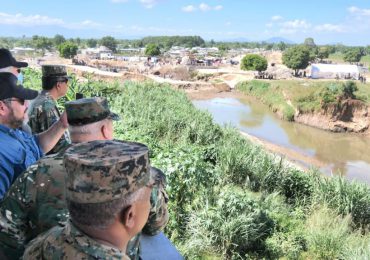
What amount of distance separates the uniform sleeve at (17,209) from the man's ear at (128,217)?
2.34ft

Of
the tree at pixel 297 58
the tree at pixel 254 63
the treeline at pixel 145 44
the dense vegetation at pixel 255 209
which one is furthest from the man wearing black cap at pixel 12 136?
the treeline at pixel 145 44

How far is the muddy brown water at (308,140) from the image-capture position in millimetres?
21781

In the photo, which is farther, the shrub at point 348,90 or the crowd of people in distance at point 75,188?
the shrub at point 348,90

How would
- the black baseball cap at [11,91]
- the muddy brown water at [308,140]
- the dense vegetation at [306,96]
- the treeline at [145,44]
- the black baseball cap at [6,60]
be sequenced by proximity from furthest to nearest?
the treeline at [145,44] → the dense vegetation at [306,96] → the muddy brown water at [308,140] → the black baseball cap at [6,60] → the black baseball cap at [11,91]

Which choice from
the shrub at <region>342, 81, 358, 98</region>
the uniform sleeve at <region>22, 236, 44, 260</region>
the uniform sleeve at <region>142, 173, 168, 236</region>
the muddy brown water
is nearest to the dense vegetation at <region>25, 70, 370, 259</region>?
the uniform sleeve at <region>142, 173, 168, 236</region>

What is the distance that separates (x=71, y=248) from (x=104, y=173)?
0.28m

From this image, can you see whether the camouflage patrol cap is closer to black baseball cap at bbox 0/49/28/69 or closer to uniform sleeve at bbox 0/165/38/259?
black baseball cap at bbox 0/49/28/69

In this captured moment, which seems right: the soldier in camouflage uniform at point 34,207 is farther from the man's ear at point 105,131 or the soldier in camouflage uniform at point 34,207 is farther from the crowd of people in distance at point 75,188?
the man's ear at point 105,131

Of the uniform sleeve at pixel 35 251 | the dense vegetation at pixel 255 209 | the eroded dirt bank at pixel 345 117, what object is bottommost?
the eroded dirt bank at pixel 345 117

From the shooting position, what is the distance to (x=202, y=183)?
5.87 m

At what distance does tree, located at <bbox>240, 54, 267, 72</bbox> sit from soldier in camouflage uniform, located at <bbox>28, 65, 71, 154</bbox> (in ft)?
169

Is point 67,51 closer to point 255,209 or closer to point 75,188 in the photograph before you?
point 255,209

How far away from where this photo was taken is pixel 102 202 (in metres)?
1.33

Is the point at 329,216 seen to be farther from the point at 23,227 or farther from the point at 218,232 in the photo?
the point at 23,227
